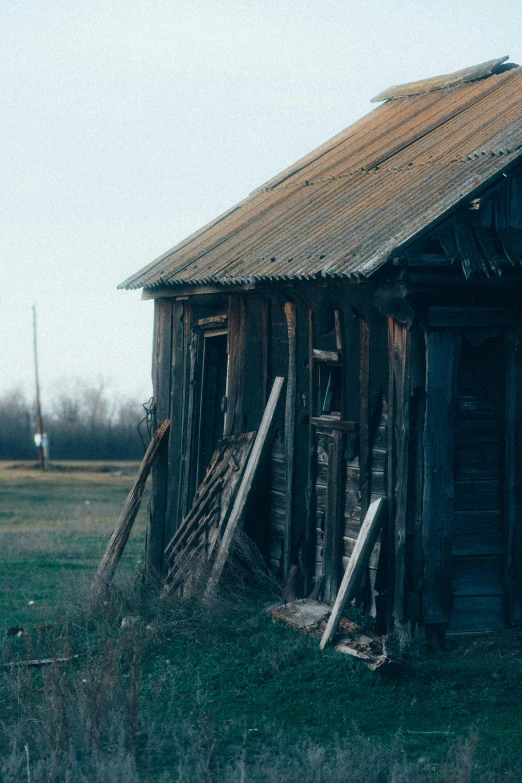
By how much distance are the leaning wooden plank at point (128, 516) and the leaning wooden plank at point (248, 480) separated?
1822mm

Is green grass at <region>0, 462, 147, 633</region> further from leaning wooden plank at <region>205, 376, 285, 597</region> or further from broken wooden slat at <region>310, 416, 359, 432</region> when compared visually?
broken wooden slat at <region>310, 416, 359, 432</region>

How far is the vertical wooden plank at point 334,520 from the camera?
A: 859cm

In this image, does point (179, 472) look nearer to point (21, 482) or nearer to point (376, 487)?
point (376, 487)

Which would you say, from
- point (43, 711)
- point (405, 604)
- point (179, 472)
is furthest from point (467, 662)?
point (179, 472)

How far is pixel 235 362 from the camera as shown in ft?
33.6

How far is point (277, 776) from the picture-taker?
5.47m

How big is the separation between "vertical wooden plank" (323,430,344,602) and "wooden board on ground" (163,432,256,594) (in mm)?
1289

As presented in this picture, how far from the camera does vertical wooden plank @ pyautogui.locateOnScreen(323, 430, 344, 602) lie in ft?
28.2

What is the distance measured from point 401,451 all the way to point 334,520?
3.83ft

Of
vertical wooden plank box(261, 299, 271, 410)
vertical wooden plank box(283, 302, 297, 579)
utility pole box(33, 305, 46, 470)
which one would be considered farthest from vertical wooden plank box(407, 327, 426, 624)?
utility pole box(33, 305, 46, 470)

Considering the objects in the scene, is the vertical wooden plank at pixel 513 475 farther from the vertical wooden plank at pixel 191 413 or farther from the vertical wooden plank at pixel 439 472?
the vertical wooden plank at pixel 191 413

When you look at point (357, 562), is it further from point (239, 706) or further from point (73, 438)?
→ point (73, 438)

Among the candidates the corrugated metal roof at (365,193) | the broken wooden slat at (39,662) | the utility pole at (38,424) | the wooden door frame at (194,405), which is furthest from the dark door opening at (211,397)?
the utility pole at (38,424)

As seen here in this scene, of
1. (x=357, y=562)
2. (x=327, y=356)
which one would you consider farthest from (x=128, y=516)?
(x=357, y=562)
